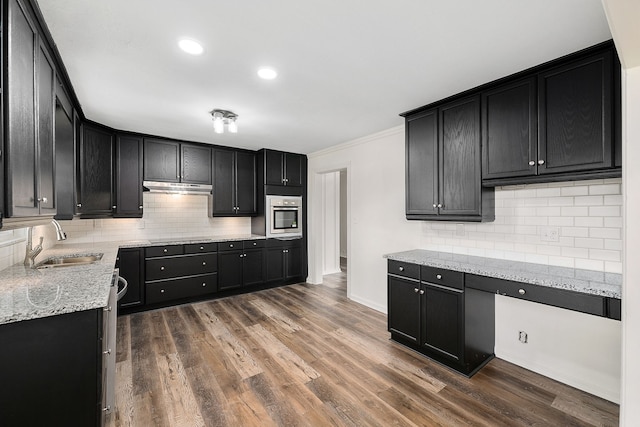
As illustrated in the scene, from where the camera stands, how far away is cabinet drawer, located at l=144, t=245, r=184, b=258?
3.86 metres

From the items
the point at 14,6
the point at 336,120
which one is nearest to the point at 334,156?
the point at 336,120

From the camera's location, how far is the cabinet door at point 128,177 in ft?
12.8

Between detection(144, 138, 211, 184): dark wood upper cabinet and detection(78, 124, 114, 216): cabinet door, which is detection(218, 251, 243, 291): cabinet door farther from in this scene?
detection(78, 124, 114, 216): cabinet door

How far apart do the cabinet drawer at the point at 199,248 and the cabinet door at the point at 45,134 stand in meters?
2.19

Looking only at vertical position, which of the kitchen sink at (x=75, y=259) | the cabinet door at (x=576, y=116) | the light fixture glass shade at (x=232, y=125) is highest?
the light fixture glass shade at (x=232, y=125)

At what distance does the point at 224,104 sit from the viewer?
9.33 ft

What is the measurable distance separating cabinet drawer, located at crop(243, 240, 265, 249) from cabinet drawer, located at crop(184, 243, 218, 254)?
48 cm

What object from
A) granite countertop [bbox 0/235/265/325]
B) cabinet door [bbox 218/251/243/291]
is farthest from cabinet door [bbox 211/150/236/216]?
granite countertop [bbox 0/235/265/325]

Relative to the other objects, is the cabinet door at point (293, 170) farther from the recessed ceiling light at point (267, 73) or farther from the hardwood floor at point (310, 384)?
the recessed ceiling light at point (267, 73)

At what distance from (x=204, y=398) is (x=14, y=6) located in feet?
8.09

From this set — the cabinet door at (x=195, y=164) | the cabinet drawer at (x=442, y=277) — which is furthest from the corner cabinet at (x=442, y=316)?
the cabinet door at (x=195, y=164)

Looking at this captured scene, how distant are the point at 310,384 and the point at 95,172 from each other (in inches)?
139

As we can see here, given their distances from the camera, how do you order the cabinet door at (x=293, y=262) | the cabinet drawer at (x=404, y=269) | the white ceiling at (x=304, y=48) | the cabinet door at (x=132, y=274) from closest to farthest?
the white ceiling at (x=304, y=48), the cabinet drawer at (x=404, y=269), the cabinet door at (x=132, y=274), the cabinet door at (x=293, y=262)

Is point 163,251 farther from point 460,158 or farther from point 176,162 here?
point 460,158
